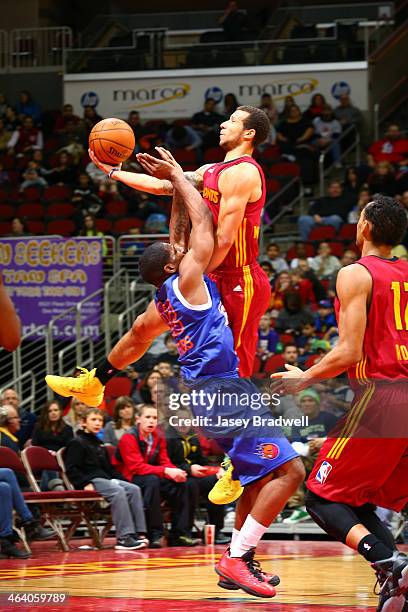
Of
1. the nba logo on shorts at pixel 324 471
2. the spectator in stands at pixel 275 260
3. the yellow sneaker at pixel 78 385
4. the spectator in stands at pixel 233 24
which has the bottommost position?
the spectator in stands at pixel 275 260

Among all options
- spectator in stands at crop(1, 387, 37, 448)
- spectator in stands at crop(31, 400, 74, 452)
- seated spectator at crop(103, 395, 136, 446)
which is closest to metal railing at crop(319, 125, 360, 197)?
seated spectator at crop(103, 395, 136, 446)

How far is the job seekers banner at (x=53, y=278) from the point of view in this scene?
15.4m

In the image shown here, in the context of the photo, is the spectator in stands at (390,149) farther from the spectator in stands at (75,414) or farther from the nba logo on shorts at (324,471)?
the nba logo on shorts at (324,471)

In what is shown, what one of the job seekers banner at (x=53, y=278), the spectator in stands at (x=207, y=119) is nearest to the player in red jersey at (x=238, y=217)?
the job seekers banner at (x=53, y=278)

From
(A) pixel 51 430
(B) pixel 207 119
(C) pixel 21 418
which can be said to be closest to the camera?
(A) pixel 51 430

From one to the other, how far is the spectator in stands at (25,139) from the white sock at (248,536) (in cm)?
1606

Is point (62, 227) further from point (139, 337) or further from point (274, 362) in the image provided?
point (139, 337)

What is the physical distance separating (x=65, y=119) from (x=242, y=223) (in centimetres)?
1547

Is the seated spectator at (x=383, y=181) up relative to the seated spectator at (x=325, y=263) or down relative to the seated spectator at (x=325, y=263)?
up

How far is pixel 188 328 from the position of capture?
Result: 606cm

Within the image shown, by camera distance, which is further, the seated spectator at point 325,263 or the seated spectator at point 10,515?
the seated spectator at point 325,263

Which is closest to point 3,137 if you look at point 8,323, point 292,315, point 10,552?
point 292,315

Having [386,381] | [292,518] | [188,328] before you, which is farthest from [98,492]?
[386,381]

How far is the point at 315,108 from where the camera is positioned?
1955 cm
